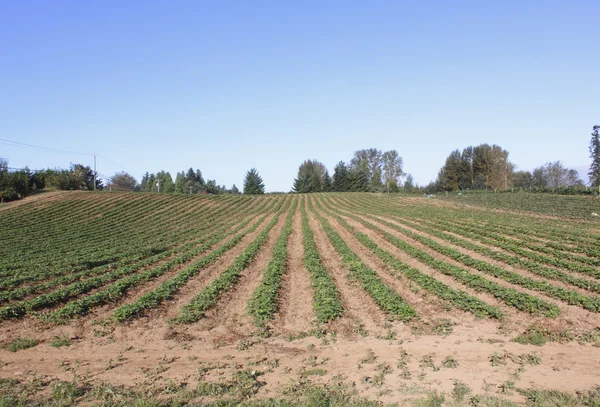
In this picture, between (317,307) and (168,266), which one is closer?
(317,307)

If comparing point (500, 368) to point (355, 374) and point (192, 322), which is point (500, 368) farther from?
point (192, 322)

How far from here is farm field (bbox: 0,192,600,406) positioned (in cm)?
715

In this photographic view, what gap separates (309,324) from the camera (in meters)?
10.7

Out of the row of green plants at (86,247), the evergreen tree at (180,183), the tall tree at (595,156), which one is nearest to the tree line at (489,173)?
the tall tree at (595,156)

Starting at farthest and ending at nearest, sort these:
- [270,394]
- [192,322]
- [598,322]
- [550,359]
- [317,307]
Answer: [317,307] → [192,322] → [598,322] → [550,359] → [270,394]

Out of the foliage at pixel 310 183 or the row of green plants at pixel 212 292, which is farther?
the foliage at pixel 310 183

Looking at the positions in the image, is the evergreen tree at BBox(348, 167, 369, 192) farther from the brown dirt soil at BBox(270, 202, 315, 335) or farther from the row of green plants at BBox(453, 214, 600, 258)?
the brown dirt soil at BBox(270, 202, 315, 335)

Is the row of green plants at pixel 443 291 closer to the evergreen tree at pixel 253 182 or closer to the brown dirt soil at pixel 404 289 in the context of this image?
the brown dirt soil at pixel 404 289

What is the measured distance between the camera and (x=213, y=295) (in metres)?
13.2

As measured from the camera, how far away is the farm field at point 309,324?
715 centimetres

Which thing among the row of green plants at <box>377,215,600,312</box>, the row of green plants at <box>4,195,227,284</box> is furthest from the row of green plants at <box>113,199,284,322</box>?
the row of green plants at <box>377,215,600,312</box>

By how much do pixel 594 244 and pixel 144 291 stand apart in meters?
22.8

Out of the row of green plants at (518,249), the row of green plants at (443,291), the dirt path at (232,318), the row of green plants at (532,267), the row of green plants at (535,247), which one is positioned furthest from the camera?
the row of green plants at (535,247)

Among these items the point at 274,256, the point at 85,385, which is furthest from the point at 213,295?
the point at 274,256
